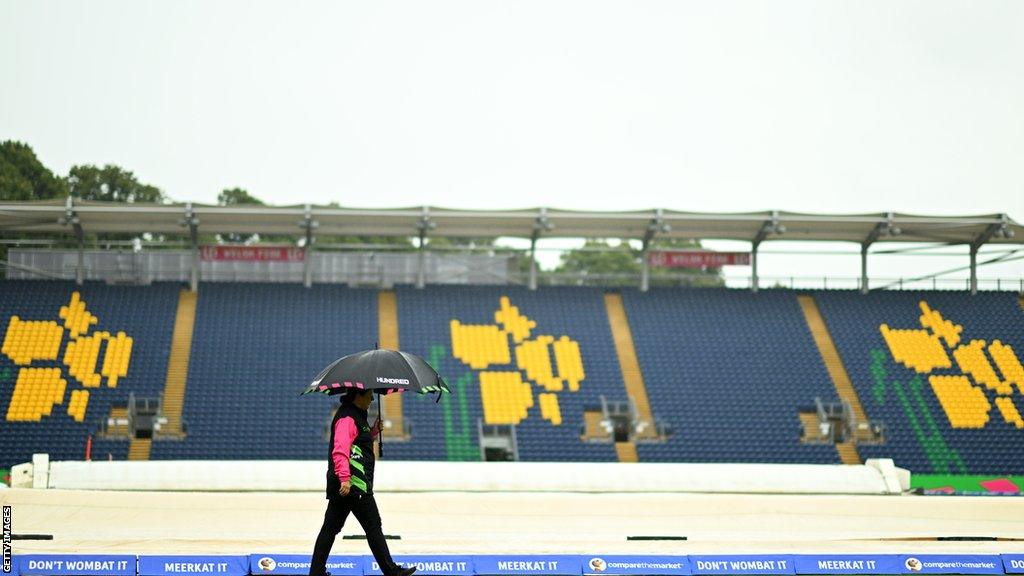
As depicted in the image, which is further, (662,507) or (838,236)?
(838,236)

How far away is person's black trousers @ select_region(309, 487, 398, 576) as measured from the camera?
1226 cm

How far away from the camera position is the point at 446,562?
15375 mm

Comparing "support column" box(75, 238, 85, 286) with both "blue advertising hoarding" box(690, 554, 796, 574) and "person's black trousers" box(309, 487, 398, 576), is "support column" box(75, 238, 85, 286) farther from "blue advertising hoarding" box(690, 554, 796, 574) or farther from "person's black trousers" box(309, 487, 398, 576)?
"person's black trousers" box(309, 487, 398, 576)

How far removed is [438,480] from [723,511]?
8861 millimetres

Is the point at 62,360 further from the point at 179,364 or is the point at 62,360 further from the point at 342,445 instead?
the point at 342,445

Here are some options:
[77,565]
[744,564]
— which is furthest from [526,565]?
[77,565]

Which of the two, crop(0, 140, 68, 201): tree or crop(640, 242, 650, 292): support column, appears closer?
crop(640, 242, 650, 292): support column

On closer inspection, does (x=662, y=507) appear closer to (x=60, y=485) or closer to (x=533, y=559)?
(x=533, y=559)

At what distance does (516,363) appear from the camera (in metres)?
41.4

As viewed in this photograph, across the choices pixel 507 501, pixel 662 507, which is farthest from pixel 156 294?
pixel 662 507

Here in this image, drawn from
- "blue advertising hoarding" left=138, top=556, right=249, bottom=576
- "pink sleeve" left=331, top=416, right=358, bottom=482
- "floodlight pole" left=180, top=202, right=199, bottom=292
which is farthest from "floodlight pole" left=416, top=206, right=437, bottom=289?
"pink sleeve" left=331, top=416, right=358, bottom=482

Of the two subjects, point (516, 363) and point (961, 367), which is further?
point (961, 367)

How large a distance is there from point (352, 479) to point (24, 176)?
65520 millimetres

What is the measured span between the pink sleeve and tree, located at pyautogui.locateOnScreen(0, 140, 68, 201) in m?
61.2
